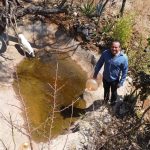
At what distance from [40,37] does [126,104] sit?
121 inches

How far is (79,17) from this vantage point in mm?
11000

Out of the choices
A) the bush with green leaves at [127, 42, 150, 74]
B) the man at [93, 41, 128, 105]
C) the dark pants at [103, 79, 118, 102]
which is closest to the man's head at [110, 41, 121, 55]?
the man at [93, 41, 128, 105]

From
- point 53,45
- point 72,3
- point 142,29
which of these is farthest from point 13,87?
point 142,29

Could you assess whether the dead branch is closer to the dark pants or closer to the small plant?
the small plant

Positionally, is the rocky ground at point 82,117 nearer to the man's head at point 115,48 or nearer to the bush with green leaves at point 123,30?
the bush with green leaves at point 123,30

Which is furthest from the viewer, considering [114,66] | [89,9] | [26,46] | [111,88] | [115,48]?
[89,9]

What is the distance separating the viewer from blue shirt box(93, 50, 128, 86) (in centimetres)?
750

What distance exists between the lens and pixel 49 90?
29.2 feet

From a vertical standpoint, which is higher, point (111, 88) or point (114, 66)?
point (114, 66)

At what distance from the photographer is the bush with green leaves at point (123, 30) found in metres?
10.2

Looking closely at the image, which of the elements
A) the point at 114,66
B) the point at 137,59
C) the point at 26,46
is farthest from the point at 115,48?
the point at 26,46

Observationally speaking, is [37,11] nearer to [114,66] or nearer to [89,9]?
[89,9]

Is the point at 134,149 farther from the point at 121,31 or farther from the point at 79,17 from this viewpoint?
the point at 79,17

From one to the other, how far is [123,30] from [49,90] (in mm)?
2571
